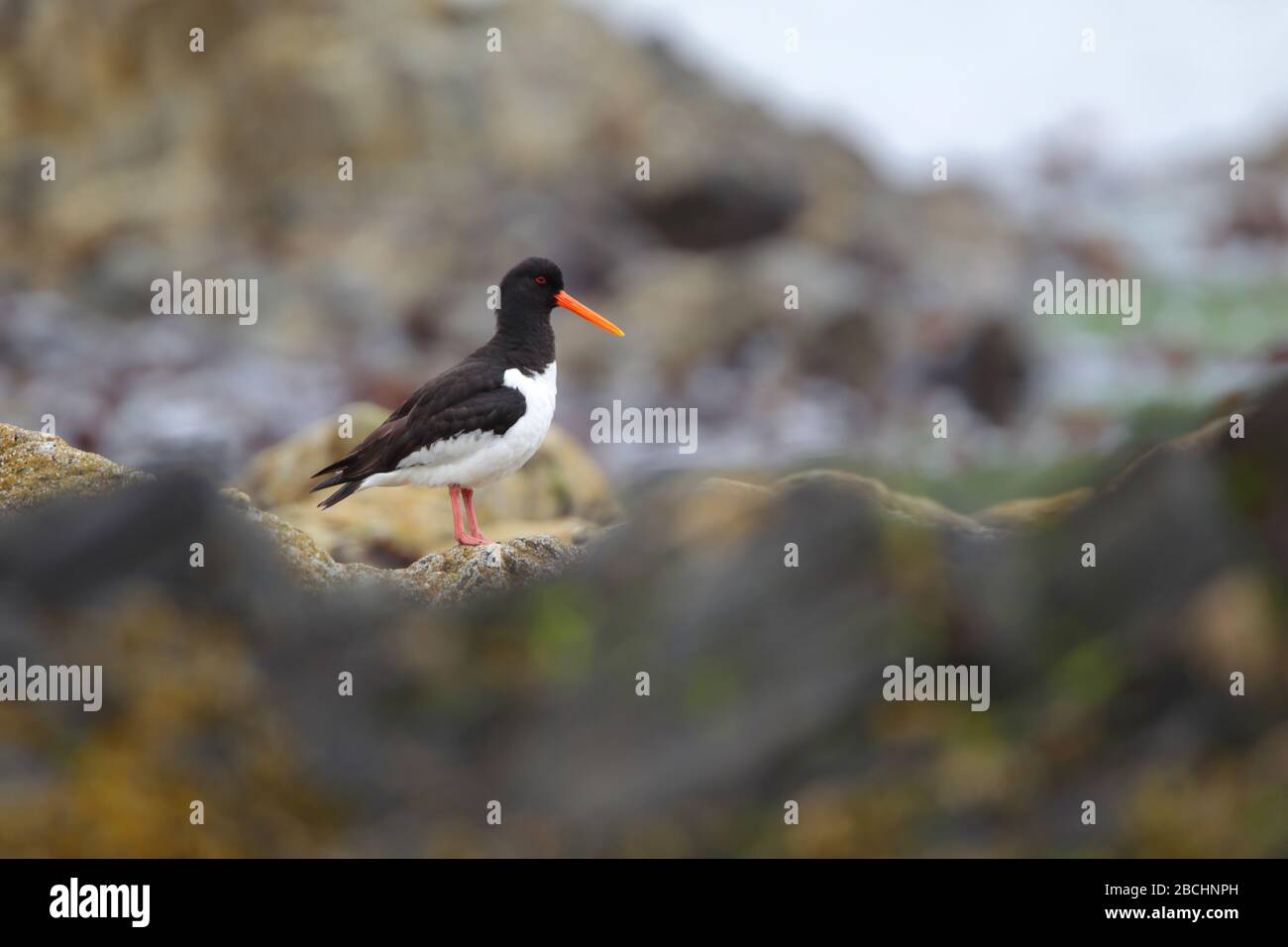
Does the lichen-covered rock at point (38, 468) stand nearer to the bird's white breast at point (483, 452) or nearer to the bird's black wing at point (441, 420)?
the bird's black wing at point (441, 420)

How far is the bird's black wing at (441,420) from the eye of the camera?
8.12 metres

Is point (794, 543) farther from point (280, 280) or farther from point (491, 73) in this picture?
point (491, 73)

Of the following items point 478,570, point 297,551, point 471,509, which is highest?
point 471,509

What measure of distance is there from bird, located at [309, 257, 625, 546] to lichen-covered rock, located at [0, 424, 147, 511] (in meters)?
1.34

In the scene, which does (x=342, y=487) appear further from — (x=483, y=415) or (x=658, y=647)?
(x=658, y=647)

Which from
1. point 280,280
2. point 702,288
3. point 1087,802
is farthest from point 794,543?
point 280,280

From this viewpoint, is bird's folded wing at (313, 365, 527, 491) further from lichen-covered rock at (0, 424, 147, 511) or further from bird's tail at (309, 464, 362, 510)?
lichen-covered rock at (0, 424, 147, 511)

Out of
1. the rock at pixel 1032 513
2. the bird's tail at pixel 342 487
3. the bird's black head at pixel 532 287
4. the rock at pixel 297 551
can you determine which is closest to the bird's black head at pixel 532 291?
the bird's black head at pixel 532 287

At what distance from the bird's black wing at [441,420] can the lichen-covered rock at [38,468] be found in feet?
4.38

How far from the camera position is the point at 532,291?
27.1ft

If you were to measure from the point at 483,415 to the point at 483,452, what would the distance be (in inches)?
7.9

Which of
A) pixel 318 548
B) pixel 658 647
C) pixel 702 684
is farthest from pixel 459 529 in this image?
pixel 658 647

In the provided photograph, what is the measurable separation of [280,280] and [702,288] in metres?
9.19
